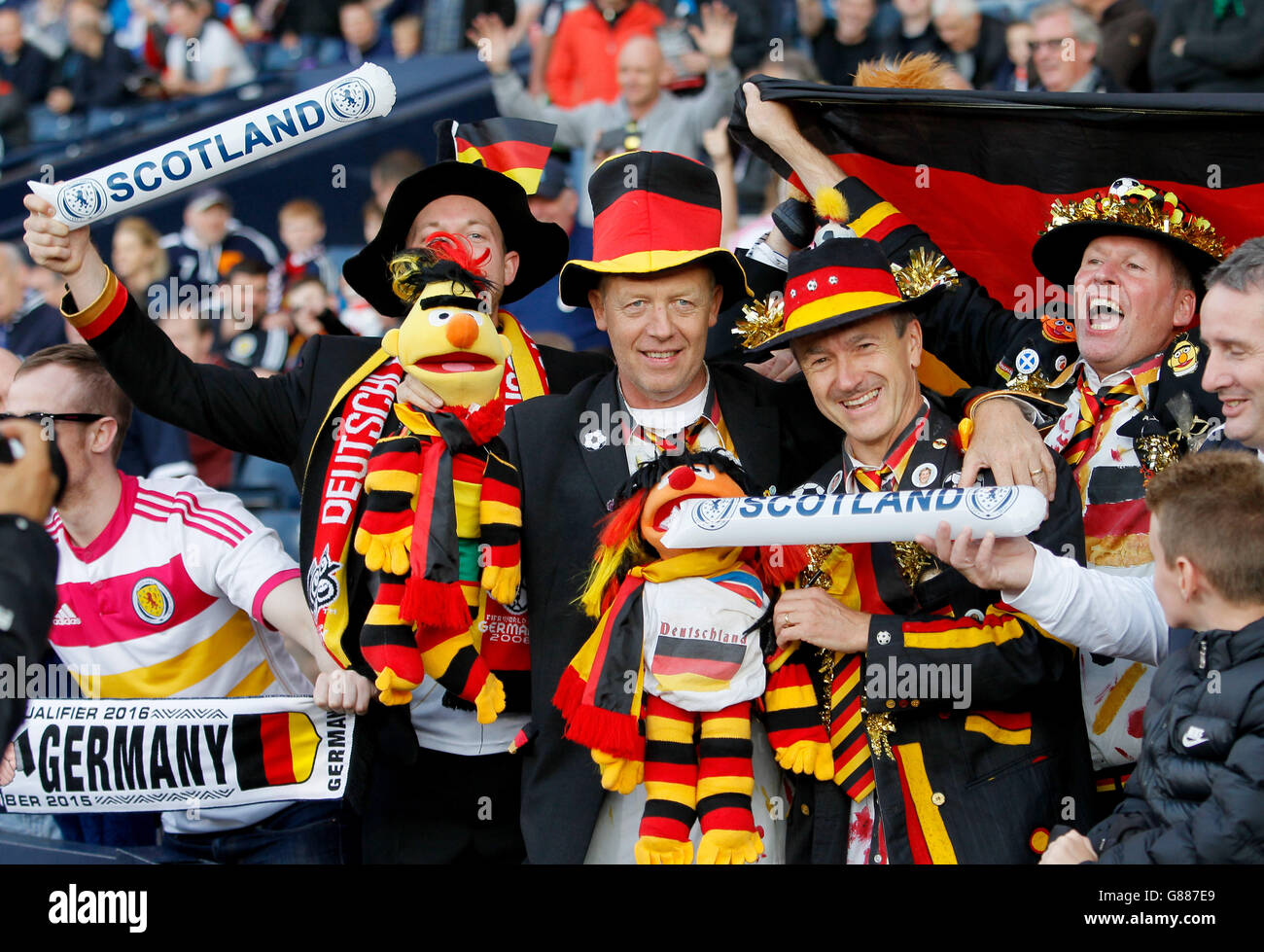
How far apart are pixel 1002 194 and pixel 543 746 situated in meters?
2.21

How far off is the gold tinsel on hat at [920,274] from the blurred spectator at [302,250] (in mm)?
4247

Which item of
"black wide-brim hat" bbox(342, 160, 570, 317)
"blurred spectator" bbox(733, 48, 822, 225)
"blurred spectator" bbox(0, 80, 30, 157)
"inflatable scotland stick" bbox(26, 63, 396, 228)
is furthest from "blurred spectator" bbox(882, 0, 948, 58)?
"blurred spectator" bbox(0, 80, 30, 157)

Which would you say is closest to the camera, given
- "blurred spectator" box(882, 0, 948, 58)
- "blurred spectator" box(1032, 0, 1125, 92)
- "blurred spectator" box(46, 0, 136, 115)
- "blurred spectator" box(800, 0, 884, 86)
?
"blurred spectator" box(1032, 0, 1125, 92)

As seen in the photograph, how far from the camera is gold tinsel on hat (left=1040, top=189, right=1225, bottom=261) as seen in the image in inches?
151

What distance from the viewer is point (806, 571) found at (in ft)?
11.6

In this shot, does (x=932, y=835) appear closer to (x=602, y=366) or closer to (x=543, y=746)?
(x=543, y=746)

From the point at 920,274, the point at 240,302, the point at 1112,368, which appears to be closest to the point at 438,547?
the point at 920,274

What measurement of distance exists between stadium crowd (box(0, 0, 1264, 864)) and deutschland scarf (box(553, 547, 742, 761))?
0.03m

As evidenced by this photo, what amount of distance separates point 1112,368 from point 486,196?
5.93ft

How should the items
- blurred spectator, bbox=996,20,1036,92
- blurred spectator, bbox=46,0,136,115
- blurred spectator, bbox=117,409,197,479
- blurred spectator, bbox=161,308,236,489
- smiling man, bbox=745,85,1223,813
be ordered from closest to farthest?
1. smiling man, bbox=745,85,1223,813
2. blurred spectator, bbox=117,409,197,479
3. blurred spectator, bbox=161,308,236,489
4. blurred spectator, bbox=996,20,1036,92
5. blurred spectator, bbox=46,0,136,115

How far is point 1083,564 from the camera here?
339 centimetres

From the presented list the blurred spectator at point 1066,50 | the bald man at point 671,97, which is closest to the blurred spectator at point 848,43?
the bald man at point 671,97

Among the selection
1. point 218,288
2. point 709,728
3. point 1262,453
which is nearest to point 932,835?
point 709,728

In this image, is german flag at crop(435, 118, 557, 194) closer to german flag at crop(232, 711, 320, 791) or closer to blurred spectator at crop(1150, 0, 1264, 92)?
german flag at crop(232, 711, 320, 791)
